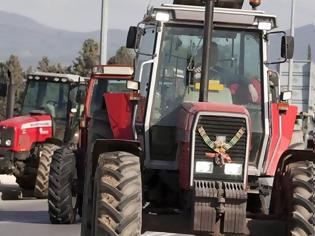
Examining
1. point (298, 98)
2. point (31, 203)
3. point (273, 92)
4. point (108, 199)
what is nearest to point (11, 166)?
point (31, 203)

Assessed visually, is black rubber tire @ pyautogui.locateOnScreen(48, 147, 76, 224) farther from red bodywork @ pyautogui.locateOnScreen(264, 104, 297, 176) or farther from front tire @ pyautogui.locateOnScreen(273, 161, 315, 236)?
front tire @ pyautogui.locateOnScreen(273, 161, 315, 236)

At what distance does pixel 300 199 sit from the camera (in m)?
8.22

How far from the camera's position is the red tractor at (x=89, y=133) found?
10445mm

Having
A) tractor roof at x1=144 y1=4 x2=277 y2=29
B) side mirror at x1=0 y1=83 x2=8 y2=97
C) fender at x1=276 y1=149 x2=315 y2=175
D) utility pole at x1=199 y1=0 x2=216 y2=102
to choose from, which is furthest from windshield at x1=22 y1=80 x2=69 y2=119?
fender at x1=276 y1=149 x2=315 y2=175

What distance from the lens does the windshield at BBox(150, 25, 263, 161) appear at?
30.7 ft

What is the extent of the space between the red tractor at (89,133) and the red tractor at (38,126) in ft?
3.87

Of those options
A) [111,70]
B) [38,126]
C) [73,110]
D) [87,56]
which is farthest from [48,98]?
[87,56]

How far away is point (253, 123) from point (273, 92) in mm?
1548

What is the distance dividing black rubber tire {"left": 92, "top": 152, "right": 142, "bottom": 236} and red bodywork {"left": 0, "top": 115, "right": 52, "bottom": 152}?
12046mm

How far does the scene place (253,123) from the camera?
30.3 ft

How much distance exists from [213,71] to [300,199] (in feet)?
6.45

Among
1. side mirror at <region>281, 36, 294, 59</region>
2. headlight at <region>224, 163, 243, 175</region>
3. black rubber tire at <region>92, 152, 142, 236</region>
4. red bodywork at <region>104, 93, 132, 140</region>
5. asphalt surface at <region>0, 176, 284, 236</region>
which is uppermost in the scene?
side mirror at <region>281, 36, 294, 59</region>

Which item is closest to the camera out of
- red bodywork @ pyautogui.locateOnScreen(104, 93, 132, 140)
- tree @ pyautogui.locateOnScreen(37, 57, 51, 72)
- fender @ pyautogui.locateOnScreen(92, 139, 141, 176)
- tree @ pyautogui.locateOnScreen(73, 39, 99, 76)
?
fender @ pyautogui.locateOnScreen(92, 139, 141, 176)

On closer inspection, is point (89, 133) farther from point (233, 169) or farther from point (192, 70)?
point (233, 169)
